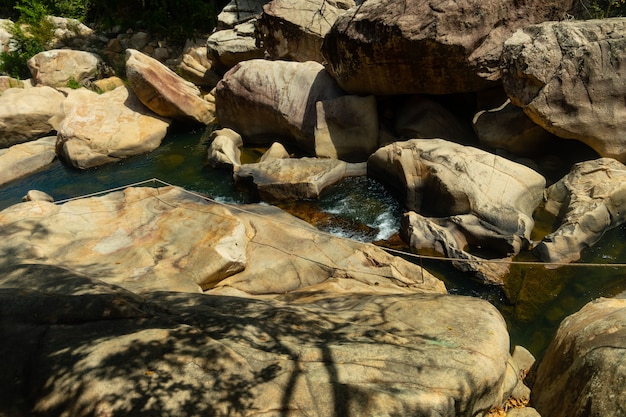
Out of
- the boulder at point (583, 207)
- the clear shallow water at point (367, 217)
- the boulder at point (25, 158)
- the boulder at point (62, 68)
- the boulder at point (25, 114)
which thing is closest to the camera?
the clear shallow water at point (367, 217)

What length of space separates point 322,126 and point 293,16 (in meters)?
4.99

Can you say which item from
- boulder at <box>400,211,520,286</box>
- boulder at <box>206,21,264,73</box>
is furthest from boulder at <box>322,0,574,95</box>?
boulder at <box>206,21,264,73</box>

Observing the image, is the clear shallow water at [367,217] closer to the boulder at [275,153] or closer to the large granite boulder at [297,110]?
the boulder at [275,153]

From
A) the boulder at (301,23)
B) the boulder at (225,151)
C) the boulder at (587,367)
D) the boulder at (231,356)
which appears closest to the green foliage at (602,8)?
the boulder at (301,23)

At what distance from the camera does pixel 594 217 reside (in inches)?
322

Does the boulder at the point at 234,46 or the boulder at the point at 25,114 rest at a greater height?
the boulder at the point at 234,46

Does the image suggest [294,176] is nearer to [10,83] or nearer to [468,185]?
[468,185]

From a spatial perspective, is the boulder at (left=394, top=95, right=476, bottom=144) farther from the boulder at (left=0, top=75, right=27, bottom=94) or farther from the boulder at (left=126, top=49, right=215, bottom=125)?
the boulder at (left=0, top=75, right=27, bottom=94)

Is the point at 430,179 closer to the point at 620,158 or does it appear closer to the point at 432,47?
the point at 432,47

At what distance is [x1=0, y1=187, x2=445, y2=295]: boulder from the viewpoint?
656 cm

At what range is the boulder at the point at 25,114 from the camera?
14422 mm

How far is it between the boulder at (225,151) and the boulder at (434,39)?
4.07 meters

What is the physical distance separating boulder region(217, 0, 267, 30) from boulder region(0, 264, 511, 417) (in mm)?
16029

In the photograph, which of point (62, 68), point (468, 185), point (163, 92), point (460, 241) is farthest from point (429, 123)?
point (62, 68)
